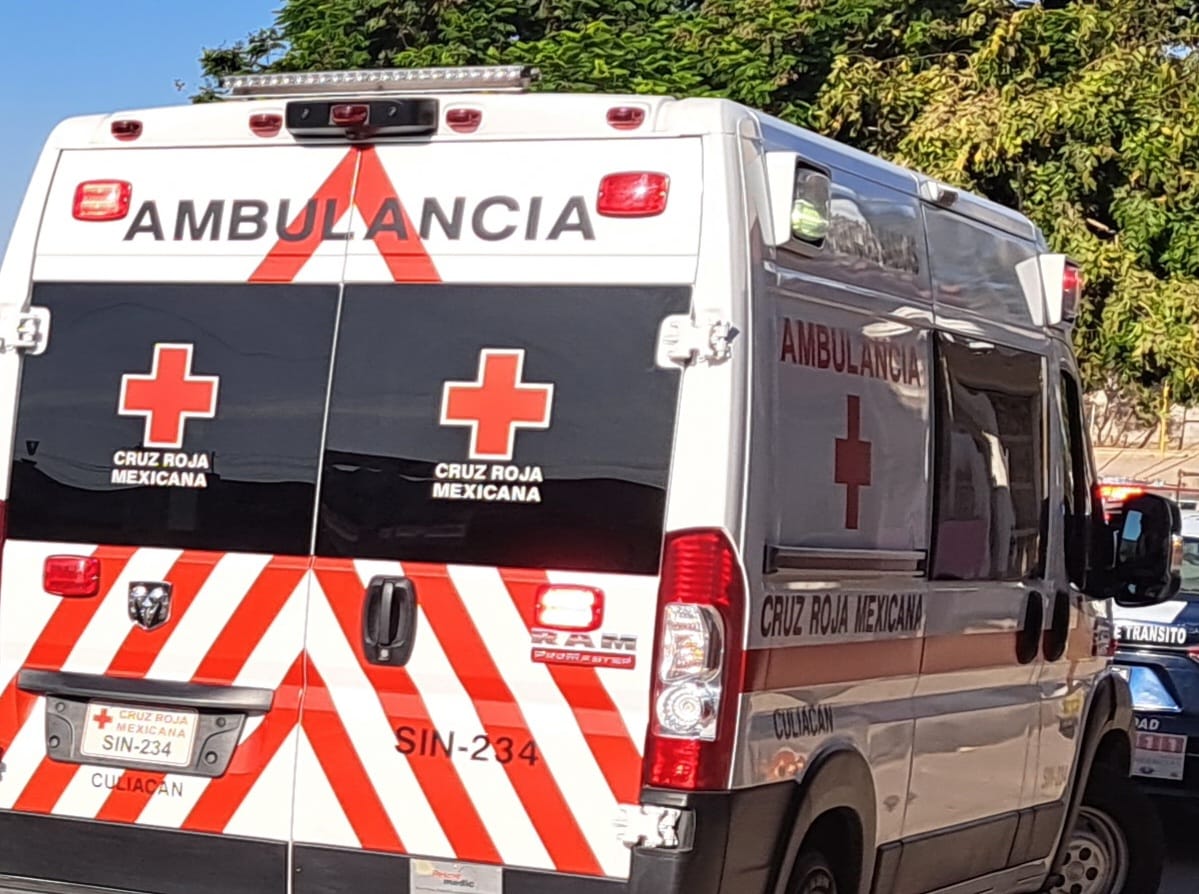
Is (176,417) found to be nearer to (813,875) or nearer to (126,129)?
(126,129)

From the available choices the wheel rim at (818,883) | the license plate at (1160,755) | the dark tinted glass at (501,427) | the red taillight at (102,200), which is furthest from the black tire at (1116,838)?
the red taillight at (102,200)

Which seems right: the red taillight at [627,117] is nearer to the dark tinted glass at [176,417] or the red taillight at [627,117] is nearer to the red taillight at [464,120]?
the red taillight at [464,120]

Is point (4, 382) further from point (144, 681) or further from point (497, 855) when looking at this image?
point (497, 855)

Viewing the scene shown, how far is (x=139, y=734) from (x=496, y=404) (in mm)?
1263

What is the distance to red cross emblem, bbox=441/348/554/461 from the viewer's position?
17.6 feet

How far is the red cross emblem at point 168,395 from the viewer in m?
5.68

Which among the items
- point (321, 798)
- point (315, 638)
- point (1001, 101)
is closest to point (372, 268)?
point (315, 638)

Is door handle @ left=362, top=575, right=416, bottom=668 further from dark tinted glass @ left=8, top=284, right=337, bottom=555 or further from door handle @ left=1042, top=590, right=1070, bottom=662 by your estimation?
door handle @ left=1042, top=590, right=1070, bottom=662

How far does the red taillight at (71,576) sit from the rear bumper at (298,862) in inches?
22.9

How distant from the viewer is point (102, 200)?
5.91 m

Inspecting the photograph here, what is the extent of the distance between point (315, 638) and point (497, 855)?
69cm

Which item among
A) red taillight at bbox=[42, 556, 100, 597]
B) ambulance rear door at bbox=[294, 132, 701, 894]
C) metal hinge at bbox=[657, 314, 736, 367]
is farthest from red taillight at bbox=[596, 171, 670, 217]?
red taillight at bbox=[42, 556, 100, 597]

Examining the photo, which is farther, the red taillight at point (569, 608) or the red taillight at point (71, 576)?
the red taillight at point (71, 576)

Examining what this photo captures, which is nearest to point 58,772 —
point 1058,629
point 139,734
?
point 139,734
